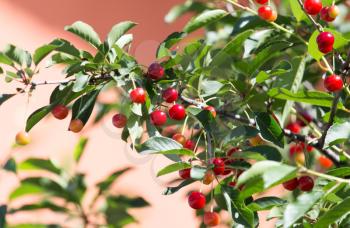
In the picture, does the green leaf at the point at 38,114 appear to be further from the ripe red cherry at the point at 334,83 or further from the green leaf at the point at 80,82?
the ripe red cherry at the point at 334,83

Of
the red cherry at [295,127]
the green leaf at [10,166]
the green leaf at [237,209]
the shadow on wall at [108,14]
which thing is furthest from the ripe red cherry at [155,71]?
the shadow on wall at [108,14]

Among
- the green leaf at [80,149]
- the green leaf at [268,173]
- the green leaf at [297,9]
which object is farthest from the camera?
the green leaf at [80,149]

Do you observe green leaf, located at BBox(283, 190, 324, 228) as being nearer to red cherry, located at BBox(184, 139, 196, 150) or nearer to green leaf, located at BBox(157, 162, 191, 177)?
green leaf, located at BBox(157, 162, 191, 177)

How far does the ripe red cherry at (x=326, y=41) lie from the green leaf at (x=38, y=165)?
3.35 ft

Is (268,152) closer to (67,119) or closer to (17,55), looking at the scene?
(17,55)

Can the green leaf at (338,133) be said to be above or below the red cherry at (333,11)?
below

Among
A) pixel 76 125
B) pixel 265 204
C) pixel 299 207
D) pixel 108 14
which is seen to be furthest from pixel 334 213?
pixel 108 14

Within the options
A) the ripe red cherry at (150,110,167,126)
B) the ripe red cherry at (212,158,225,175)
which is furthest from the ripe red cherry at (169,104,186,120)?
the ripe red cherry at (212,158,225,175)

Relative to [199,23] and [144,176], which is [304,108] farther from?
[144,176]

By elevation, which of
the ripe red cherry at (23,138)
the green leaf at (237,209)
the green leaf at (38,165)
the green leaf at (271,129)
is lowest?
the green leaf at (38,165)

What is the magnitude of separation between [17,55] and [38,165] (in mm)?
703

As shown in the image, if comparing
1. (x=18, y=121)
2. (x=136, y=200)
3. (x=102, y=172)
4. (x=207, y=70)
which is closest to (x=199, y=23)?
(x=207, y=70)

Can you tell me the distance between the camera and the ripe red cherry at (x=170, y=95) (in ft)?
4.12

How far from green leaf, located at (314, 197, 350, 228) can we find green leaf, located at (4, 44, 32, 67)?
2.08 feet
